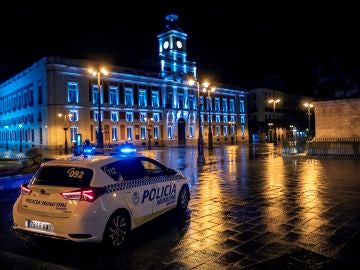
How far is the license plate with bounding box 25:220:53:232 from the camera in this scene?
5.08 meters

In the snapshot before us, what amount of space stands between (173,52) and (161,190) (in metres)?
64.6

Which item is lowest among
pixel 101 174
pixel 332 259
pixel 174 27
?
pixel 332 259

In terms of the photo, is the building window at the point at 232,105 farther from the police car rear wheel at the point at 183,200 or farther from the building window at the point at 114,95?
the police car rear wheel at the point at 183,200

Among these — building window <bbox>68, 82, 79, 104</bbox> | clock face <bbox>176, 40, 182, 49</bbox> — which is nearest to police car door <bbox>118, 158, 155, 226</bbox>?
building window <bbox>68, 82, 79, 104</bbox>

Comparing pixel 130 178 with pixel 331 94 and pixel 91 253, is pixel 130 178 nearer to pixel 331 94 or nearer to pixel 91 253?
pixel 91 253

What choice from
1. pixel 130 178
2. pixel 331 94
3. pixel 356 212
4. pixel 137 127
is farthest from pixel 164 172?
pixel 137 127

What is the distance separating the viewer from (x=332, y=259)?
15.6 feet

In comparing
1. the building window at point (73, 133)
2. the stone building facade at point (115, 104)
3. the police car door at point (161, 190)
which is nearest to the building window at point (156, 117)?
the stone building facade at point (115, 104)

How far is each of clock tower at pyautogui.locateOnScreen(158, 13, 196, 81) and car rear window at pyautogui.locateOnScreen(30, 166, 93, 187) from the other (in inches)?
2431

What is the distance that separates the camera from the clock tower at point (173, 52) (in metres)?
67.5

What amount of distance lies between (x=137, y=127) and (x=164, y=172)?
180 feet

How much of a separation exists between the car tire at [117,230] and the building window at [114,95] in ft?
177

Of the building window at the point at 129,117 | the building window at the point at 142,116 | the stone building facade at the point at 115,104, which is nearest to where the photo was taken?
the stone building facade at the point at 115,104

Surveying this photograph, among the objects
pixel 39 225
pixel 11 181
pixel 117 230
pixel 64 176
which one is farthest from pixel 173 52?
pixel 39 225
